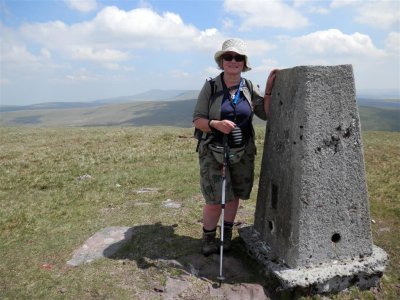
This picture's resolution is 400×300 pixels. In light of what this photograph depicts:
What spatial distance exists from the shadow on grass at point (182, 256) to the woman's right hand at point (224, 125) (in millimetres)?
2575

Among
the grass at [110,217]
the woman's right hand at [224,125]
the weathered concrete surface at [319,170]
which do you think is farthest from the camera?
the grass at [110,217]

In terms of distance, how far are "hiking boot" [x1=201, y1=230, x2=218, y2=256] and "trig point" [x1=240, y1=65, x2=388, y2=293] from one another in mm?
1049

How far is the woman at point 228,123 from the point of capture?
21.4 ft

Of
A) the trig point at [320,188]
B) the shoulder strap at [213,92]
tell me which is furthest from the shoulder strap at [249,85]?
the shoulder strap at [213,92]

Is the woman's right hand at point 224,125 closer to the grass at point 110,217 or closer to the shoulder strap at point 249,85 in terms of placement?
the shoulder strap at point 249,85

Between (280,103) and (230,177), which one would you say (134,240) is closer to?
(230,177)

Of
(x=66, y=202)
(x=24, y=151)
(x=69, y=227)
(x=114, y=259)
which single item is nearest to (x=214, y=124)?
(x=114, y=259)

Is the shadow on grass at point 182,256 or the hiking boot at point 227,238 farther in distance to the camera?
the hiking boot at point 227,238

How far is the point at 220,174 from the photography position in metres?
7.04

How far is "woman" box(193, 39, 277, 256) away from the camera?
6.51 m

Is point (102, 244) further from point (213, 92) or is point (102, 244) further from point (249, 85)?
point (249, 85)

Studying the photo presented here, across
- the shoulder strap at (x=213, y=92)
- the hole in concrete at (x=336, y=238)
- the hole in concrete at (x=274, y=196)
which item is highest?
the shoulder strap at (x=213, y=92)

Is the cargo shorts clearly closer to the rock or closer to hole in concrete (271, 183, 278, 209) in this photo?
hole in concrete (271, 183, 278, 209)

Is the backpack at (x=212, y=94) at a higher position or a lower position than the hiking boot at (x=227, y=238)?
higher
